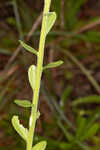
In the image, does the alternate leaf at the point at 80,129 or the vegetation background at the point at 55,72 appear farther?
the vegetation background at the point at 55,72

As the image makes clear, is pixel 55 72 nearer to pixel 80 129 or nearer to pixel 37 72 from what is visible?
pixel 80 129

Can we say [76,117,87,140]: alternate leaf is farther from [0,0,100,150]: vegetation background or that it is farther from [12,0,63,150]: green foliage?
[12,0,63,150]: green foliage

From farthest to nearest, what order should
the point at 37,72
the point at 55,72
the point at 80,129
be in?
1. the point at 55,72
2. the point at 80,129
3. the point at 37,72

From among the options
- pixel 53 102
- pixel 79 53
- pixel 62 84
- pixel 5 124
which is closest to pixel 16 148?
pixel 5 124

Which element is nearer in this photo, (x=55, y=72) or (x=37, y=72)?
(x=37, y=72)

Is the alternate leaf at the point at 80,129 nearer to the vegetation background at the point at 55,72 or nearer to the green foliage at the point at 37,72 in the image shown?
the vegetation background at the point at 55,72

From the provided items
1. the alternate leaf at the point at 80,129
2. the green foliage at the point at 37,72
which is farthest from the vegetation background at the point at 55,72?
the green foliage at the point at 37,72

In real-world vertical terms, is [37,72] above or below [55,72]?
below

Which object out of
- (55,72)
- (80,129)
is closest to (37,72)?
(80,129)
